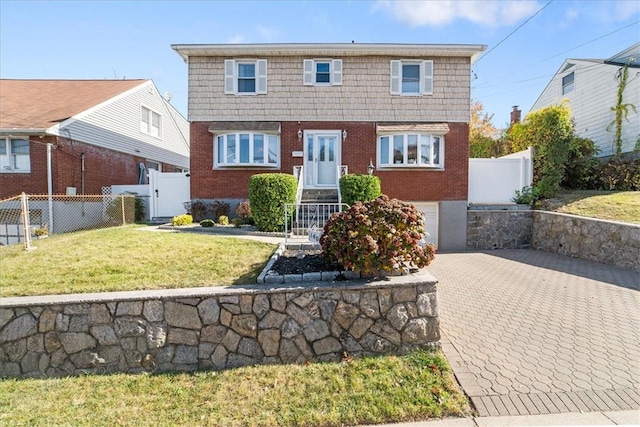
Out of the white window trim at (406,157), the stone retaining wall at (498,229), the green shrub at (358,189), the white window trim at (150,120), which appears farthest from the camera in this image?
the white window trim at (150,120)

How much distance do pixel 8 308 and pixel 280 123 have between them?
30.9 feet

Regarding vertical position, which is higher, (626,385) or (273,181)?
(273,181)

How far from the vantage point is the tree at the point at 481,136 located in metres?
19.1

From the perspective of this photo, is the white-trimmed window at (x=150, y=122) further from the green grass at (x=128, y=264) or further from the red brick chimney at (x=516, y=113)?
the red brick chimney at (x=516, y=113)

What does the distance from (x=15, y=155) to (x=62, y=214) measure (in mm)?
3237

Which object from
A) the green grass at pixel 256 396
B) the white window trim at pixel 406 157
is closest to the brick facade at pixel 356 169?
the white window trim at pixel 406 157

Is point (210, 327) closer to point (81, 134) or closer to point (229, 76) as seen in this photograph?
point (229, 76)

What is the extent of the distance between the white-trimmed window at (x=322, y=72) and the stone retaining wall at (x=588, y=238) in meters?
8.81

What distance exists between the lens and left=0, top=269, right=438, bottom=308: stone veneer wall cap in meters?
3.77

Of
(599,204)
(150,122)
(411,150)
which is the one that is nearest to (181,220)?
(411,150)

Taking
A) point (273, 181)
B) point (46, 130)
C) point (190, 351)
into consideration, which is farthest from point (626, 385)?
point (46, 130)

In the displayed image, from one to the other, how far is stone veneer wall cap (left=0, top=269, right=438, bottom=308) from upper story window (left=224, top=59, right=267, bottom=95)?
9.47 m

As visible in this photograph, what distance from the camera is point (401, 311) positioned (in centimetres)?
392

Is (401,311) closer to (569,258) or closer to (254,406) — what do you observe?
(254,406)
